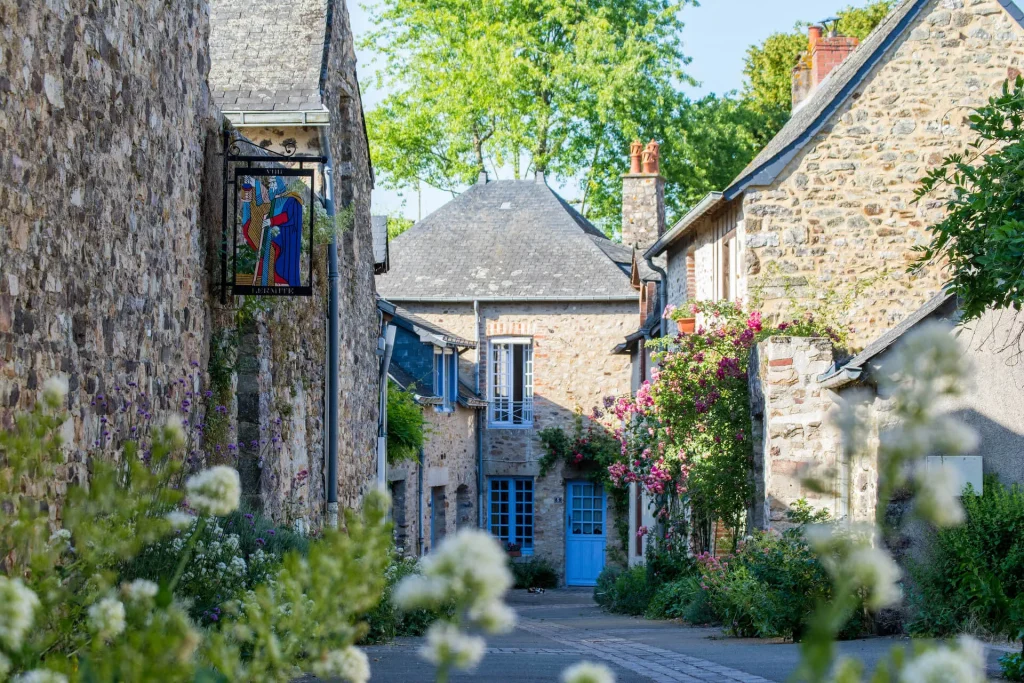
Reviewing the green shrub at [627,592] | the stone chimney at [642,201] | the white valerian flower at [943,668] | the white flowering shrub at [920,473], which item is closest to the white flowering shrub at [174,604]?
the white flowering shrub at [920,473]

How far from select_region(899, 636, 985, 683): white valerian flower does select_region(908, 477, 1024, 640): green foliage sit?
27.7 ft

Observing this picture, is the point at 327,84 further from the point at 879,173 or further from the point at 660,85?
the point at 660,85

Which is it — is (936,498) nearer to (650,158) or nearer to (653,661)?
(653,661)

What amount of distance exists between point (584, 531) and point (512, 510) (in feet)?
5.13

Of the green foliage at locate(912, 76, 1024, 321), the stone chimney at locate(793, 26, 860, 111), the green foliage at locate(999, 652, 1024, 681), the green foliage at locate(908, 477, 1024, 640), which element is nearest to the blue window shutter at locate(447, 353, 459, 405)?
the stone chimney at locate(793, 26, 860, 111)

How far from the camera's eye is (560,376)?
1048 inches

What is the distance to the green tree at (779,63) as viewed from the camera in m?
32.1

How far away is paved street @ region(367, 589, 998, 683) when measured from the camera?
7766mm

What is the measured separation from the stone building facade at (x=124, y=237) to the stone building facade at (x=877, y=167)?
5433 millimetres

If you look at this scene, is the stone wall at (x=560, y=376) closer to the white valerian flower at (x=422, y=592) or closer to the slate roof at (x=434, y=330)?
the slate roof at (x=434, y=330)

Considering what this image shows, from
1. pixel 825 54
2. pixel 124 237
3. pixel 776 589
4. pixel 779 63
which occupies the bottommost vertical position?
pixel 776 589

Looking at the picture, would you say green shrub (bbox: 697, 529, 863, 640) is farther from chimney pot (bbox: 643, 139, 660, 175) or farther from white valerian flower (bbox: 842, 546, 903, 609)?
chimney pot (bbox: 643, 139, 660, 175)

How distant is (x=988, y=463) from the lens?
415 inches

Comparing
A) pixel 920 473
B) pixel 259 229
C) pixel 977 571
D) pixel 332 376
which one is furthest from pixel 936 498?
pixel 332 376
